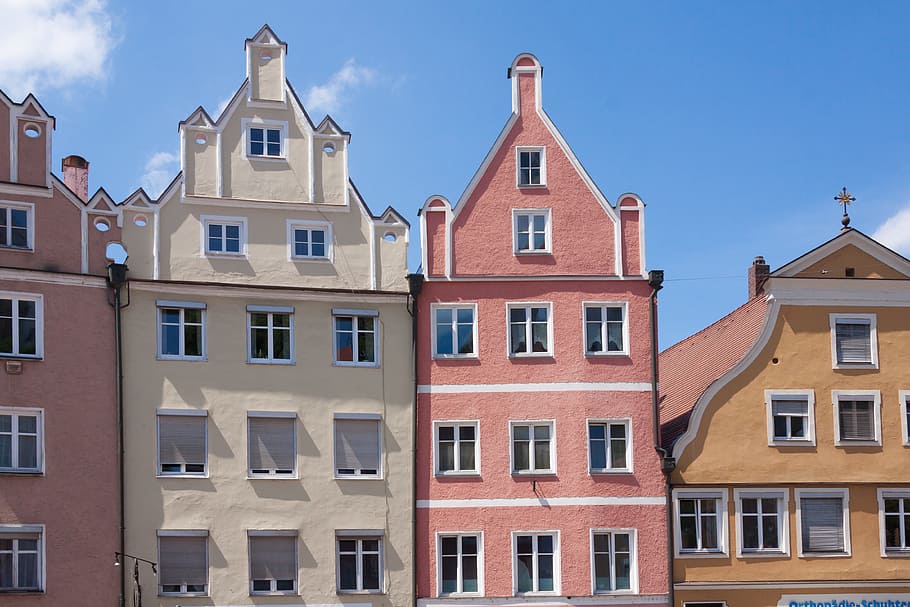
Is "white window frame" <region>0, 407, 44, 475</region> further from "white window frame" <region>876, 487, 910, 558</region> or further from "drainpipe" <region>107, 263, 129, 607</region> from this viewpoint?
"white window frame" <region>876, 487, 910, 558</region>

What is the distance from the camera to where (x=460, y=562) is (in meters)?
43.0

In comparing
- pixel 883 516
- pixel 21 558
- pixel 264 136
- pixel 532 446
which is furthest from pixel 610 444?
pixel 21 558

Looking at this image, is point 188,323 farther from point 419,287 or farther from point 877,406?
point 877,406

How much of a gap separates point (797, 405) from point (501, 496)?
1013cm

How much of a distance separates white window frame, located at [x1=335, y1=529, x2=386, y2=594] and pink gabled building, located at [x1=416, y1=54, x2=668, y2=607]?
46.9 inches

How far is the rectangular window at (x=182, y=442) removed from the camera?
41469 mm

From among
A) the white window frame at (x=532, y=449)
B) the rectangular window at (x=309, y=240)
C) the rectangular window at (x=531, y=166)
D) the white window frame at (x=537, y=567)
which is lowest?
the white window frame at (x=537, y=567)

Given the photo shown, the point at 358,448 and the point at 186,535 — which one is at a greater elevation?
the point at 358,448

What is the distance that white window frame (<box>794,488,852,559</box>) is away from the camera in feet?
145

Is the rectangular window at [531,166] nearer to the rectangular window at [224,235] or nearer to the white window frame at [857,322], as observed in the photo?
the rectangular window at [224,235]

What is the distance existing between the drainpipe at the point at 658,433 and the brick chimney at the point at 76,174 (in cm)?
1867

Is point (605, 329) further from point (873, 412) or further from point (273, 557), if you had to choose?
point (273, 557)

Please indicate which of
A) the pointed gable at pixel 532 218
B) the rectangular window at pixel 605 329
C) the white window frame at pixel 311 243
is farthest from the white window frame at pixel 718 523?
the white window frame at pixel 311 243

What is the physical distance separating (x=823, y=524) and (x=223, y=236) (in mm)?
20976
